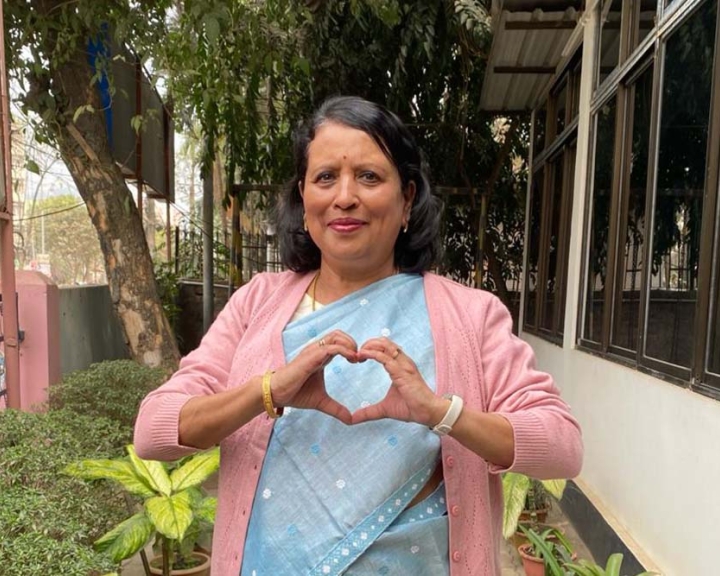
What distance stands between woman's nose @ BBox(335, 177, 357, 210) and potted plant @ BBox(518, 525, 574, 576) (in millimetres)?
1863

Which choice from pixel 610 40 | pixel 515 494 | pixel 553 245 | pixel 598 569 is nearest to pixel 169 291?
pixel 553 245

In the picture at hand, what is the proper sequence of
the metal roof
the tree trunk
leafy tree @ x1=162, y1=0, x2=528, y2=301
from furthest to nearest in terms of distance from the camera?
leafy tree @ x1=162, y1=0, x2=528, y2=301 < the metal roof < the tree trunk

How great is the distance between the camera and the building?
87.4 inches

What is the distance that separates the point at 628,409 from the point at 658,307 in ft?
1.74

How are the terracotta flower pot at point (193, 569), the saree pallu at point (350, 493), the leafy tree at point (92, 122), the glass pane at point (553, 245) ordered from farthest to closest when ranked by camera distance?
the glass pane at point (553, 245), the leafy tree at point (92, 122), the terracotta flower pot at point (193, 569), the saree pallu at point (350, 493)

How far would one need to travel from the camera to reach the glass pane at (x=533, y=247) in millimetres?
5922

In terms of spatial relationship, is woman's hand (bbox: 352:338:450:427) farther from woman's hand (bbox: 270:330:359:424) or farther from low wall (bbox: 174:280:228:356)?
low wall (bbox: 174:280:228:356)

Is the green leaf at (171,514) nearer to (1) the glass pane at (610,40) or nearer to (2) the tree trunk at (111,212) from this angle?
(2) the tree trunk at (111,212)

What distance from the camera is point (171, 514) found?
7.12 ft

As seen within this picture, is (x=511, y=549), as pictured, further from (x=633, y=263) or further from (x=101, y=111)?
(x=101, y=111)

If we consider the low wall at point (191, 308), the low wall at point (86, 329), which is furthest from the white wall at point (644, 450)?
the low wall at point (191, 308)

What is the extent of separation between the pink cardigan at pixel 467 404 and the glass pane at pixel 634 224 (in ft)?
7.08

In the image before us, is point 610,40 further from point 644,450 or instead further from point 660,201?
point 644,450

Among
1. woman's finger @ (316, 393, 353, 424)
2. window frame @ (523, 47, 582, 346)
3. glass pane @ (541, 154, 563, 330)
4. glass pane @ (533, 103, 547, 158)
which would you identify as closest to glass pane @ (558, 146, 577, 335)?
window frame @ (523, 47, 582, 346)
